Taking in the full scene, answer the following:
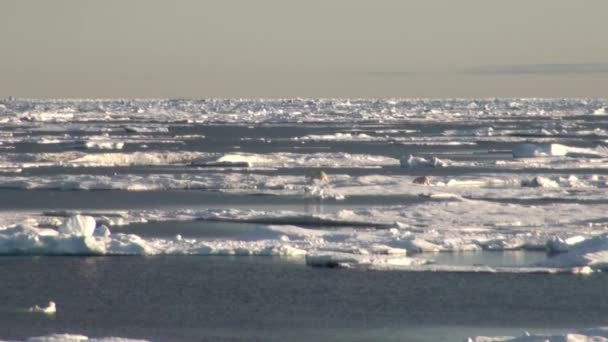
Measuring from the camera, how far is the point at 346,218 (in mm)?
18406

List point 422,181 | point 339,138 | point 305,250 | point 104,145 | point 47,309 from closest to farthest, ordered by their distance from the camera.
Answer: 1. point 47,309
2. point 305,250
3. point 422,181
4. point 104,145
5. point 339,138

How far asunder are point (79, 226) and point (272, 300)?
3779 millimetres

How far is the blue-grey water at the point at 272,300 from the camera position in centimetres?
1126

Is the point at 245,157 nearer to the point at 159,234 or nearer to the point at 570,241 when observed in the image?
the point at 159,234

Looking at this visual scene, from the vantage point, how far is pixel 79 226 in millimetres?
15617

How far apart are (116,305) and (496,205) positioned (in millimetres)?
8671

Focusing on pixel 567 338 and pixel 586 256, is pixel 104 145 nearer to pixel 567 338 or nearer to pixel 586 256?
pixel 586 256

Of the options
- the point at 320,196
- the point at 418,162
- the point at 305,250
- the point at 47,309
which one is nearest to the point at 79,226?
the point at 305,250

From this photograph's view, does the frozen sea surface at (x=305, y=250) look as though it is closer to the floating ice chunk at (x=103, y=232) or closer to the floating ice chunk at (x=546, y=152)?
the floating ice chunk at (x=103, y=232)

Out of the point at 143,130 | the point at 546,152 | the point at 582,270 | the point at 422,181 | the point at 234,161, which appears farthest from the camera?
the point at 143,130

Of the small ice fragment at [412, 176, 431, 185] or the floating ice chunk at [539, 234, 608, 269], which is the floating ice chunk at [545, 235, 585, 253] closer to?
the floating ice chunk at [539, 234, 608, 269]

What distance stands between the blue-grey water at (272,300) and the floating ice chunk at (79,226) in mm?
641

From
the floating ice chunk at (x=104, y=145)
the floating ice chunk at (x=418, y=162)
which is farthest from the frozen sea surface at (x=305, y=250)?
the floating ice chunk at (x=104, y=145)

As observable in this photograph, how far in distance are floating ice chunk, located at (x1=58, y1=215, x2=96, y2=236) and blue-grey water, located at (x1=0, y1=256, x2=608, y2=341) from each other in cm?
64
